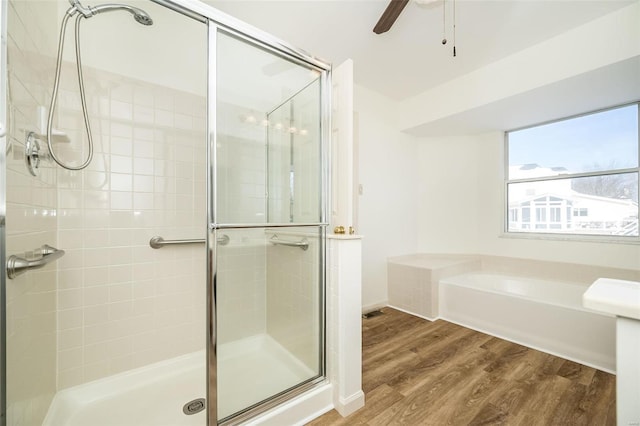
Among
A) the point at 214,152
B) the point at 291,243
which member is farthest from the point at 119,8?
the point at 291,243

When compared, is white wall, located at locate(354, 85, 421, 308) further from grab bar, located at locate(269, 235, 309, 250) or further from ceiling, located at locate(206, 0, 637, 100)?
grab bar, located at locate(269, 235, 309, 250)

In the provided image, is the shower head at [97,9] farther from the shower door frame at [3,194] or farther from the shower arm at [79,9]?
the shower door frame at [3,194]

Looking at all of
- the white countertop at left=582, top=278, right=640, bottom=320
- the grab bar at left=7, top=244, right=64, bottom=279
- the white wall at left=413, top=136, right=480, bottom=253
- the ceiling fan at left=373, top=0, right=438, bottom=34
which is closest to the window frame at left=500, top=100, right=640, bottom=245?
the white wall at left=413, top=136, right=480, bottom=253

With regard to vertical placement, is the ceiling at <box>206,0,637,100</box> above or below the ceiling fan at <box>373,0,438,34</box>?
above

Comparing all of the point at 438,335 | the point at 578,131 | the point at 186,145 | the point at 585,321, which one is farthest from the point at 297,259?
the point at 578,131

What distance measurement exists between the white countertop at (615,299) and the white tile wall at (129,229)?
1.91 metres

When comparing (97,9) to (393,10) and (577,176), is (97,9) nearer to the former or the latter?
(393,10)

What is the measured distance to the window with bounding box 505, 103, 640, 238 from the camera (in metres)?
2.37

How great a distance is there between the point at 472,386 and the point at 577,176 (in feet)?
8.48

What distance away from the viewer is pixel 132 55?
156cm

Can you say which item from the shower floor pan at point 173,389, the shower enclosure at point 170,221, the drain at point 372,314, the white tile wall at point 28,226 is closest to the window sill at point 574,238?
the drain at point 372,314

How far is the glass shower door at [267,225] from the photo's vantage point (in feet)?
3.98

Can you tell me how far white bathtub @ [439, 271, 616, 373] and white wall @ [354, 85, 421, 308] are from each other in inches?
28.2

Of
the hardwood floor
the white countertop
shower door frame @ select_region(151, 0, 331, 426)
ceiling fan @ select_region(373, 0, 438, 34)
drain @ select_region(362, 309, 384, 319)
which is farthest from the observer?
drain @ select_region(362, 309, 384, 319)
